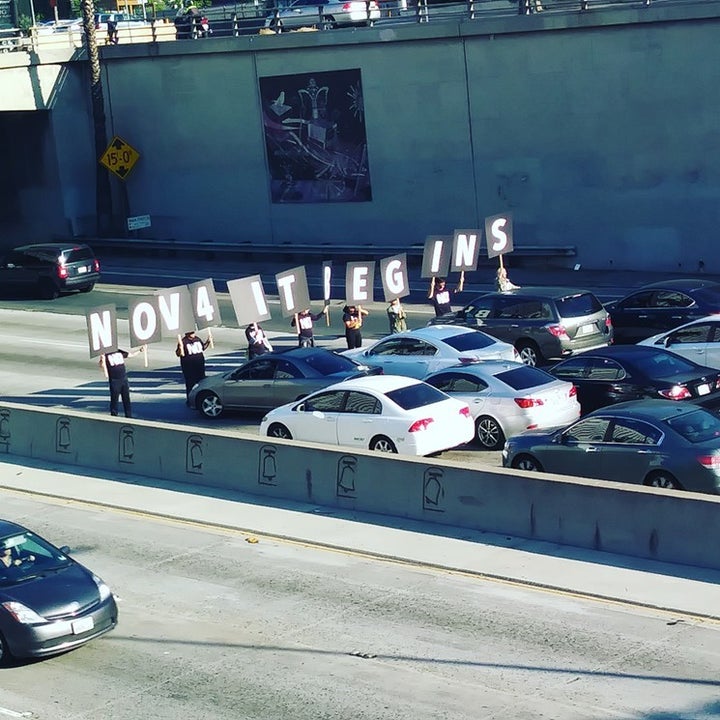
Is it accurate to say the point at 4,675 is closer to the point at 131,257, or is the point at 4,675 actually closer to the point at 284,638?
the point at 284,638

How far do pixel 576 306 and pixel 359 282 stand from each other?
14.1 ft

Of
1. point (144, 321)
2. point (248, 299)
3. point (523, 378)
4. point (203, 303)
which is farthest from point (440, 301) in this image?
point (523, 378)

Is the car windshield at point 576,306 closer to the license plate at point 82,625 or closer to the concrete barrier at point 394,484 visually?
the concrete barrier at point 394,484

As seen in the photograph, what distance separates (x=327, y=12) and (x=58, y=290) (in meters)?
13.1

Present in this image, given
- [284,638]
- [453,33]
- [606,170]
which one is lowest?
[284,638]

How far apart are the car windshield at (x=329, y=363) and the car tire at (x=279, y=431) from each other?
1987mm

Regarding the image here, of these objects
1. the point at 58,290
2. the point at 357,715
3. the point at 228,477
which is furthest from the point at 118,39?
the point at 357,715

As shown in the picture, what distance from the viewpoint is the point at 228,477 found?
71.2 ft

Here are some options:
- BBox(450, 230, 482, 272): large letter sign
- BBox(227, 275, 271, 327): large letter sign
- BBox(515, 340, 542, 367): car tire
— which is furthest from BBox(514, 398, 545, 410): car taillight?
BBox(450, 230, 482, 272): large letter sign

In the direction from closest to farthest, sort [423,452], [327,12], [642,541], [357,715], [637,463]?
[357,715], [642,541], [637,463], [423,452], [327,12]

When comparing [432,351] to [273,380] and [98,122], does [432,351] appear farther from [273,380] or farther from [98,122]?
[98,122]

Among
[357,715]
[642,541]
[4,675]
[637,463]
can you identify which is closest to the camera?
[357,715]

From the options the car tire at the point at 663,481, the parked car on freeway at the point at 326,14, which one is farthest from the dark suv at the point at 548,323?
the parked car on freeway at the point at 326,14

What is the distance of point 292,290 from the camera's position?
27.8 metres
